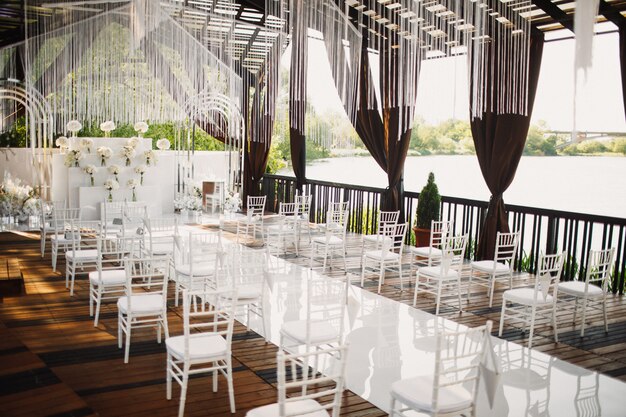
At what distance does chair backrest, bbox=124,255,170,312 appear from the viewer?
4.74 metres

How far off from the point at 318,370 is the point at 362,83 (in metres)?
7.93

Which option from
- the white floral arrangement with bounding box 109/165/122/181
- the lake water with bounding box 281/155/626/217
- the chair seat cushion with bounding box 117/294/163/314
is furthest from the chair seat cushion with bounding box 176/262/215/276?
the lake water with bounding box 281/155/626/217

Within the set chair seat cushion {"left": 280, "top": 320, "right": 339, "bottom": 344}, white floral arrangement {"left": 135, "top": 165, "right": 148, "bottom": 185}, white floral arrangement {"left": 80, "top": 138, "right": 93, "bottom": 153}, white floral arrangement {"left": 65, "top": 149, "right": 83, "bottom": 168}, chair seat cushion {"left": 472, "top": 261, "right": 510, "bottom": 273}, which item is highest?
white floral arrangement {"left": 80, "top": 138, "right": 93, "bottom": 153}

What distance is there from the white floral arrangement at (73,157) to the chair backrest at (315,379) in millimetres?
8648

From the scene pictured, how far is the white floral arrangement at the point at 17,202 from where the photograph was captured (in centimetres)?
1187

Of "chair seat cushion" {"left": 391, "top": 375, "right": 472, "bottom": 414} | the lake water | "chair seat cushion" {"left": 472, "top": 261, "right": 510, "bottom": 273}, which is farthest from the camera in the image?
the lake water

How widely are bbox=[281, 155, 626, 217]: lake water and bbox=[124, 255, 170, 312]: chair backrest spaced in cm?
2130

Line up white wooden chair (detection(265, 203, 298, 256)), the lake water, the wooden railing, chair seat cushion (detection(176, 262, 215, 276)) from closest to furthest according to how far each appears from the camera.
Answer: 1. chair seat cushion (detection(176, 262, 215, 276))
2. the wooden railing
3. white wooden chair (detection(265, 203, 298, 256))
4. the lake water

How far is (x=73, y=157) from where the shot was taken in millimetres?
11859

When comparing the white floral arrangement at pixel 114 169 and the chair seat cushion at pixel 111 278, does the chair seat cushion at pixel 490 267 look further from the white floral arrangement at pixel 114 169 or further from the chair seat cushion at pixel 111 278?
the white floral arrangement at pixel 114 169

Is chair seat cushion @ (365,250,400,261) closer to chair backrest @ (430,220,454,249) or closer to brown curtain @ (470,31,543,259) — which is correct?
chair backrest @ (430,220,454,249)

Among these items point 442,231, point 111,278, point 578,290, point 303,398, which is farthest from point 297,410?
point 442,231

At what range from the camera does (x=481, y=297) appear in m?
7.41

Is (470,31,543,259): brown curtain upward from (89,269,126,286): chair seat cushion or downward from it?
upward
